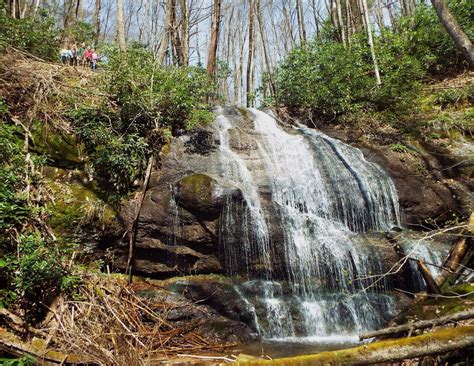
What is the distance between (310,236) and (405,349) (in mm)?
5715

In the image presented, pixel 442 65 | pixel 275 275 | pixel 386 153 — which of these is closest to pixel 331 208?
pixel 275 275

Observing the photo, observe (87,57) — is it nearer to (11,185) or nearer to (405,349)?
(11,185)

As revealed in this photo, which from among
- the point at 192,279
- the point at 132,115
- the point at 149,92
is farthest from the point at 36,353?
the point at 149,92

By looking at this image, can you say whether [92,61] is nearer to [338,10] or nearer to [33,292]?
[33,292]

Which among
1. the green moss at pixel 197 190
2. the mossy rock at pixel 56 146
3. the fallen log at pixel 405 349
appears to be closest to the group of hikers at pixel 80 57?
the mossy rock at pixel 56 146

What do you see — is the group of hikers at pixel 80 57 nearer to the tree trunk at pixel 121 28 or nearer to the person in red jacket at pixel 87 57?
the person in red jacket at pixel 87 57

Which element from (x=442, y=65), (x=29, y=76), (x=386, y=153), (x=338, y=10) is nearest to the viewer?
(x=29, y=76)

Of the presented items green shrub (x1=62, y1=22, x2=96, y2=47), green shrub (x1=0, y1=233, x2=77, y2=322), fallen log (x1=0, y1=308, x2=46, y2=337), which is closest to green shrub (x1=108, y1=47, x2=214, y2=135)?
green shrub (x1=0, y1=233, x2=77, y2=322)

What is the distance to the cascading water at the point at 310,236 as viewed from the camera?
6723mm

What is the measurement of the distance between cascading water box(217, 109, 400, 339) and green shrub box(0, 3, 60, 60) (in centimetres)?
628

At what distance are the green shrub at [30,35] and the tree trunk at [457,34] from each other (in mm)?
10160

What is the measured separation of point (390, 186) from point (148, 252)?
22.3ft

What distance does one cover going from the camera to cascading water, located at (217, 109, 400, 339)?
672 centimetres

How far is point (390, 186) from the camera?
31.9 ft
